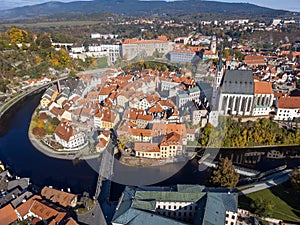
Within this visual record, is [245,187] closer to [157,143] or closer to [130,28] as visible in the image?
[157,143]

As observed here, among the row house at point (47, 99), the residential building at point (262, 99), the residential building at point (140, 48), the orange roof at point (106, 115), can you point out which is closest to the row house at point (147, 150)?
the orange roof at point (106, 115)

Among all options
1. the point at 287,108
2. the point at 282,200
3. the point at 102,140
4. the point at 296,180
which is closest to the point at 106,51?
the point at 102,140

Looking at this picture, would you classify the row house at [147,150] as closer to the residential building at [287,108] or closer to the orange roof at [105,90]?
the orange roof at [105,90]

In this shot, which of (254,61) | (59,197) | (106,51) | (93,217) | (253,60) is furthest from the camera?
(106,51)

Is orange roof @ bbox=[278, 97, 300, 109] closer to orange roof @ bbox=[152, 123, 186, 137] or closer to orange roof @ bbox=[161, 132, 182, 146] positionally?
orange roof @ bbox=[152, 123, 186, 137]

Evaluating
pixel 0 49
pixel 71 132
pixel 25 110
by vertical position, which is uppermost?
pixel 0 49

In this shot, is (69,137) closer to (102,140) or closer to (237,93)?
(102,140)

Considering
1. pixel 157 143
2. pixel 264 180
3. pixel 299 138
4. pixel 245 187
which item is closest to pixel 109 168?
pixel 157 143
